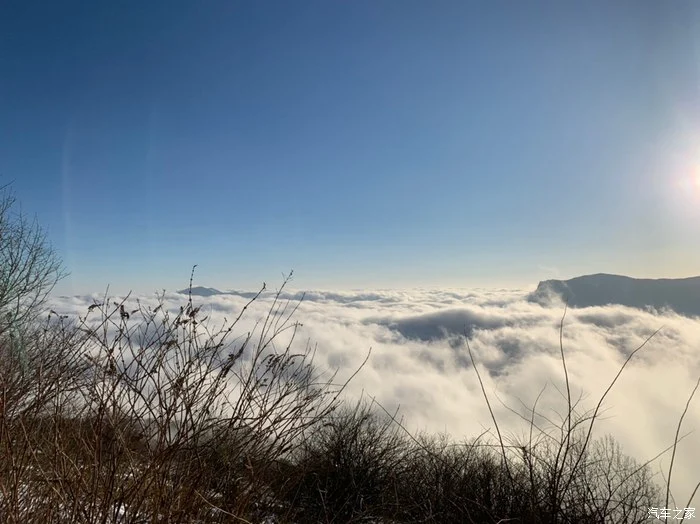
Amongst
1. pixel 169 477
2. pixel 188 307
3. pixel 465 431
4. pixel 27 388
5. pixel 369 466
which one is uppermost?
pixel 188 307

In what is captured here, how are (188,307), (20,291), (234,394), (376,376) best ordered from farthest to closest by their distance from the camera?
1. (376,376)
2. (20,291)
3. (234,394)
4. (188,307)

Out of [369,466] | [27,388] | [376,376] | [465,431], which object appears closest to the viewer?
[27,388]

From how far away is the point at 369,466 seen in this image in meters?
21.7

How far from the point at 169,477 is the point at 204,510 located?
28cm

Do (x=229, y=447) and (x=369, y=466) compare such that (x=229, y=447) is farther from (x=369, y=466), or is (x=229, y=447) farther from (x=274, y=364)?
(x=369, y=466)

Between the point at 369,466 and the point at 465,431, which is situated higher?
the point at 369,466

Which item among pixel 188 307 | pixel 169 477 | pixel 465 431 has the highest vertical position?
pixel 188 307

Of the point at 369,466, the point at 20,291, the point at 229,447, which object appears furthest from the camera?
the point at 369,466

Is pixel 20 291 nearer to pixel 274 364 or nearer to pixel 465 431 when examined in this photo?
pixel 274 364

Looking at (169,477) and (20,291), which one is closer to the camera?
(169,477)

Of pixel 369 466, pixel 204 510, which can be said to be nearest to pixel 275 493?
pixel 204 510

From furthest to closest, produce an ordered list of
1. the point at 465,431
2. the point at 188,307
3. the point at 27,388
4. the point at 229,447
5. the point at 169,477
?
1. the point at 465,431
2. the point at 27,388
3. the point at 188,307
4. the point at 229,447
5. the point at 169,477

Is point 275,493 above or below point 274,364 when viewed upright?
below

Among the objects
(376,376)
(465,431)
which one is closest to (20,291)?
(465,431)
